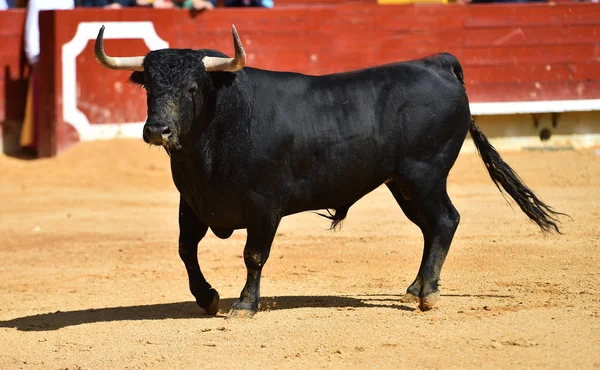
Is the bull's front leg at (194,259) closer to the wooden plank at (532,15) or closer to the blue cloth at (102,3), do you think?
the blue cloth at (102,3)

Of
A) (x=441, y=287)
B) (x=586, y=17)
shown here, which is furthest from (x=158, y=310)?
(x=586, y=17)

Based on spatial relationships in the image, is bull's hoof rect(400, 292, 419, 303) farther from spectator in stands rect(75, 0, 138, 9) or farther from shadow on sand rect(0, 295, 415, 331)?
spectator in stands rect(75, 0, 138, 9)

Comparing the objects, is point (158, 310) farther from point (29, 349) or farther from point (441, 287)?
point (441, 287)

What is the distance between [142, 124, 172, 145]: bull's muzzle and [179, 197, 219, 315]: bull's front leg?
0.79 metres

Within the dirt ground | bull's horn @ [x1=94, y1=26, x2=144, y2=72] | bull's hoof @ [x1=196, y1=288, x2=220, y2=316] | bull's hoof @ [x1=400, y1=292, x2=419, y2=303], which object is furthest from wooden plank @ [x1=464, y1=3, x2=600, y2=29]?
bull's horn @ [x1=94, y1=26, x2=144, y2=72]

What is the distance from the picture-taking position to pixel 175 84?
216 inches

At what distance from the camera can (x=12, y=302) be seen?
265 inches

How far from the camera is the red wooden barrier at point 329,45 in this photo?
462 inches

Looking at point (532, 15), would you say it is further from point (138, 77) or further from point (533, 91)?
point (138, 77)

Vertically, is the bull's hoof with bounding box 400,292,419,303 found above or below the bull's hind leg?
below

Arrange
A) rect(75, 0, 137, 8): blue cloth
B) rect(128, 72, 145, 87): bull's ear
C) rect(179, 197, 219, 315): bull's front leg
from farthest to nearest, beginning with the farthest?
rect(75, 0, 137, 8): blue cloth → rect(179, 197, 219, 315): bull's front leg → rect(128, 72, 145, 87): bull's ear

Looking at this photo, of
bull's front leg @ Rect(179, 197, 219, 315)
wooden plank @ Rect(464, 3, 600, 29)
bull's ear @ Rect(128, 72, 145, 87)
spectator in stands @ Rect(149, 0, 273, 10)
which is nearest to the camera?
bull's ear @ Rect(128, 72, 145, 87)

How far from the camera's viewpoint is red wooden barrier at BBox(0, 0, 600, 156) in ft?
38.5

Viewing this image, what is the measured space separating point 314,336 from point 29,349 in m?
1.35
